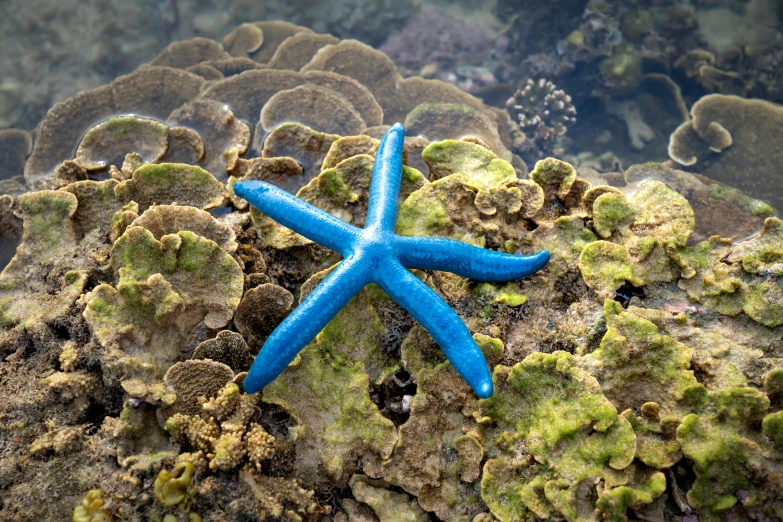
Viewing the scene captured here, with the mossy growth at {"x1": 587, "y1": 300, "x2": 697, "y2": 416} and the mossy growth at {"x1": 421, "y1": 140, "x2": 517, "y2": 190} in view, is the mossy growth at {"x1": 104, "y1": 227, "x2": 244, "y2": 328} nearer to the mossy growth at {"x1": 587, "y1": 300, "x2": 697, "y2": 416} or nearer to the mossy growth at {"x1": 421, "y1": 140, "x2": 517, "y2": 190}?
the mossy growth at {"x1": 421, "y1": 140, "x2": 517, "y2": 190}

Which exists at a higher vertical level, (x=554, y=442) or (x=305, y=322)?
(x=305, y=322)

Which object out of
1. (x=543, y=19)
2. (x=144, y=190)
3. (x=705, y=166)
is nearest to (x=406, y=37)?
(x=543, y=19)

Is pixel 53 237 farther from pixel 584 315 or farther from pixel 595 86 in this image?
pixel 595 86

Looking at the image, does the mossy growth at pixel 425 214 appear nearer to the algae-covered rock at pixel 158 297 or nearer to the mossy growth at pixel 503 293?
the mossy growth at pixel 503 293

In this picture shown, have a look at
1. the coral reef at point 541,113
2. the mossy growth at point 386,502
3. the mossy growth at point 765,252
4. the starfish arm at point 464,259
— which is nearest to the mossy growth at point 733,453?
the mossy growth at point 765,252

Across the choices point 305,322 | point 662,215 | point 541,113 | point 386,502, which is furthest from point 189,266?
point 541,113

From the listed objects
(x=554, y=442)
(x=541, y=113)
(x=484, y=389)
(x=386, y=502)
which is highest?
(x=484, y=389)

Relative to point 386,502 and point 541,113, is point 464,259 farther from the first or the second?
point 541,113
